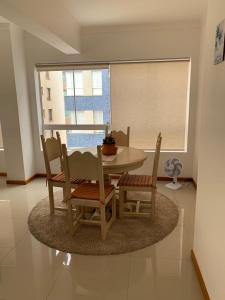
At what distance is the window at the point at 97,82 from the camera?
4129 millimetres

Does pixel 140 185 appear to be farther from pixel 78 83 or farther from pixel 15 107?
pixel 15 107

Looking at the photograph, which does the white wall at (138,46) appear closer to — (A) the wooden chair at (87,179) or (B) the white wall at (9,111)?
(B) the white wall at (9,111)

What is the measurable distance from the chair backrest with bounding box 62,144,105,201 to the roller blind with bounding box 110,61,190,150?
2031mm

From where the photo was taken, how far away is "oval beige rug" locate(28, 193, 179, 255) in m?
2.39

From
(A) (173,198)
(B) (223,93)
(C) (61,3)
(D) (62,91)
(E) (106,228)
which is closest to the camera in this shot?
(B) (223,93)

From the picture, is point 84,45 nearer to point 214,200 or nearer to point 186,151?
point 186,151

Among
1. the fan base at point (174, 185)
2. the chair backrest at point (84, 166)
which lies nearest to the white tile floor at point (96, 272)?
the chair backrest at point (84, 166)

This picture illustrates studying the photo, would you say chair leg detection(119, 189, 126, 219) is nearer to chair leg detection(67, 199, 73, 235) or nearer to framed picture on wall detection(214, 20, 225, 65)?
chair leg detection(67, 199, 73, 235)

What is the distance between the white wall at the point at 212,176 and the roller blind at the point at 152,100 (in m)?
2.08

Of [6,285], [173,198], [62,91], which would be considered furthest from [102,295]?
[62,91]

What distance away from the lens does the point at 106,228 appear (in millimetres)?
2586

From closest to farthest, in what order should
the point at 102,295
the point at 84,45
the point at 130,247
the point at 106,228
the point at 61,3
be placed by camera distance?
1. the point at 102,295
2. the point at 130,247
3. the point at 106,228
4. the point at 61,3
5. the point at 84,45

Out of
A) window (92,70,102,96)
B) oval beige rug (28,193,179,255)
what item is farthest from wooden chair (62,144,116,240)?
window (92,70,102,96)

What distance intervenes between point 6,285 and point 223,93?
7.14 feet
